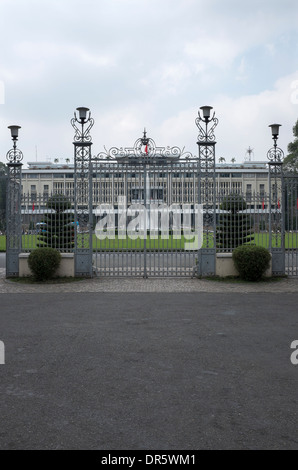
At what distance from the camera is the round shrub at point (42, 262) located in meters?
12.8

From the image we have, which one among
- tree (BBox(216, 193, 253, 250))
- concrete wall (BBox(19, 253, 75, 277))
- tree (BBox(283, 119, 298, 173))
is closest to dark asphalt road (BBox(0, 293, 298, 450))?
concrete wall (BBox(19, 253, 75, 277))

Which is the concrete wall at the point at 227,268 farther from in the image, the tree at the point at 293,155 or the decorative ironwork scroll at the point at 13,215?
the tree at the point at 293,155

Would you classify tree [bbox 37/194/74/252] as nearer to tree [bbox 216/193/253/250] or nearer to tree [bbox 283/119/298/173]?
tree [bbox 216/193/253/250]

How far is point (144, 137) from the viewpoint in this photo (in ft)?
44.4

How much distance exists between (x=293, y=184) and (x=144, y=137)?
15.3ft

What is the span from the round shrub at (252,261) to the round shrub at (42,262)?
5248 millimetres

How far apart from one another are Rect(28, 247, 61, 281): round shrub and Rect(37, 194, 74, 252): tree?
3.33 ft

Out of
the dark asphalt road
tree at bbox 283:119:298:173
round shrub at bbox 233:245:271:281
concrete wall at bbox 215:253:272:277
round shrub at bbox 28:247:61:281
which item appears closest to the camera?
the dark asphalt road

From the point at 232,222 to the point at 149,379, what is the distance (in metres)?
10.4

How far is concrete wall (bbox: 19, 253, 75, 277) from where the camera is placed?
1345 cm
